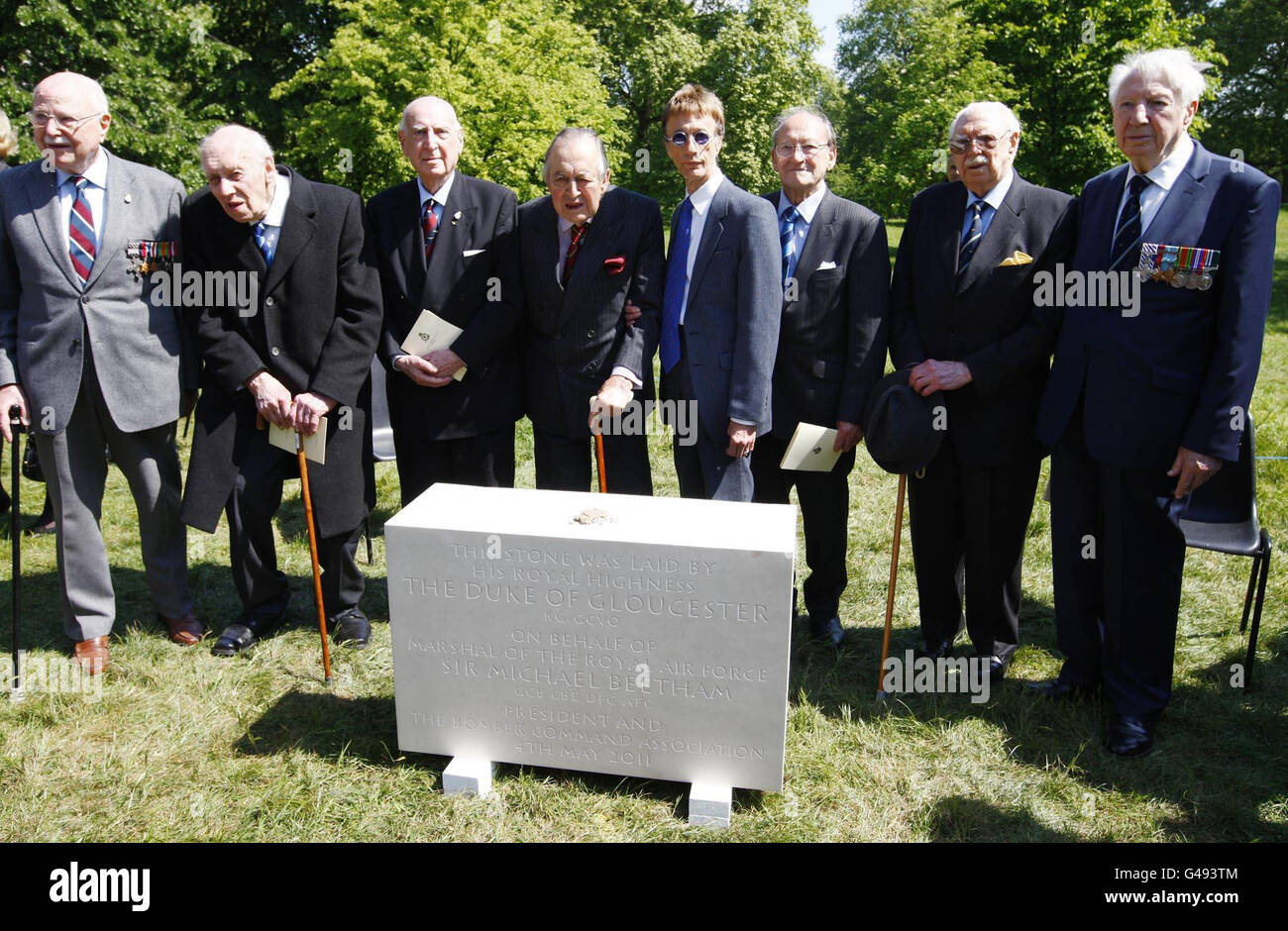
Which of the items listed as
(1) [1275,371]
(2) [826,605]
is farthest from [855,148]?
(2) [826,605]

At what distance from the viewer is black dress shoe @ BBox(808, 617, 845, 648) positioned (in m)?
4.95

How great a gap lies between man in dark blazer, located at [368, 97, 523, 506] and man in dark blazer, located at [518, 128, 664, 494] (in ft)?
0.46

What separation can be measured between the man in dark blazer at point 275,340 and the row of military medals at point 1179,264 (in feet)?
11.0

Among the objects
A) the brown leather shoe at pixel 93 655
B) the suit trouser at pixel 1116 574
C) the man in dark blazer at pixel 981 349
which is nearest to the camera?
the suit trouser at pixel 1116 574

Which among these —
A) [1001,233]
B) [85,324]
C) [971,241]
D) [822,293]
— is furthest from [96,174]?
[1001,233]

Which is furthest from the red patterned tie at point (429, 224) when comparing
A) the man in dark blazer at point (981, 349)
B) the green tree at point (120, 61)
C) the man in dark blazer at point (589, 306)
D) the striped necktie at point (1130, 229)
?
the green tree at point (120, 61)

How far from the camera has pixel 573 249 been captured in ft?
15.0

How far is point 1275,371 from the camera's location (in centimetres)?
1187

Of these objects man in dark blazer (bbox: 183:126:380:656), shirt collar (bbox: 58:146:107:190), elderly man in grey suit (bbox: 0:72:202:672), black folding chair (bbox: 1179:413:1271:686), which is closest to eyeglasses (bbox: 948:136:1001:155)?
black folding chair (bbox: 1179:413:1271:686)

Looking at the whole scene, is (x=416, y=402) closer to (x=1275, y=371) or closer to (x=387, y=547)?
(x=387, y=547)

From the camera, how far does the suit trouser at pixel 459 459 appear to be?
4871 millimetres

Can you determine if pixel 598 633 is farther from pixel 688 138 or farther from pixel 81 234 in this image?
pixel 81 234

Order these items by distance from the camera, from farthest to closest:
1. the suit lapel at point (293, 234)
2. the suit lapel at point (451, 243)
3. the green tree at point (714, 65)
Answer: the green tree at point (714, 65) → the suit lapel at point (451, 243) → the suit lapel at point (293, 234)

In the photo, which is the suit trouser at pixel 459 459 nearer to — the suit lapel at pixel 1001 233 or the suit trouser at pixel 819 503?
the suit trouser at pixel 819 503
